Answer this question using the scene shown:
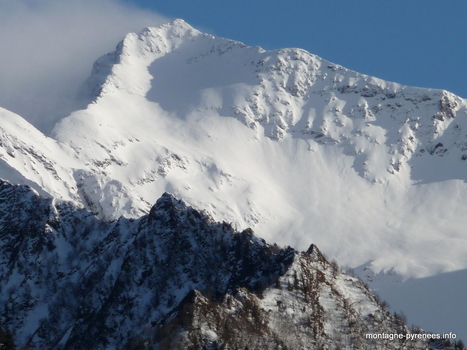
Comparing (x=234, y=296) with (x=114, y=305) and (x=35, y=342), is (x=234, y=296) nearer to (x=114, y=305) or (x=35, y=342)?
(x=114, y=305)

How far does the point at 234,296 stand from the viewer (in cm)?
16725

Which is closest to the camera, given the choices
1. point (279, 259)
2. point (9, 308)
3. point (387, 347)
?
point (387, 347)

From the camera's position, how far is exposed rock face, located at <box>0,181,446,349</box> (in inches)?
6363

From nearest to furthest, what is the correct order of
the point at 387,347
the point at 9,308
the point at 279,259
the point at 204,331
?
1. the point at 204,331
2. the point at 387,347
3. the point at 279,259
4. the point at 9,308

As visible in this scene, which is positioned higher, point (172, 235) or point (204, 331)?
point (172, 235)

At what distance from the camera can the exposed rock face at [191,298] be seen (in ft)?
530

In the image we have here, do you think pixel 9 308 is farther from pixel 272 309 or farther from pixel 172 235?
pixel 272 309

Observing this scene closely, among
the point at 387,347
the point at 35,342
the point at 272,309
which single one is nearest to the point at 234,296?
the point at 272,309

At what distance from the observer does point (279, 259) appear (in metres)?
181

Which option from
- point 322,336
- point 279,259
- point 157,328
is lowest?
point 157,328

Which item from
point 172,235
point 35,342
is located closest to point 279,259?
point 172,235

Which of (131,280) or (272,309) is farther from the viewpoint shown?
(131,280)

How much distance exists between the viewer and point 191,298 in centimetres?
16188

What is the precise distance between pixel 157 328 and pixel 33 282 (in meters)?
43.7
